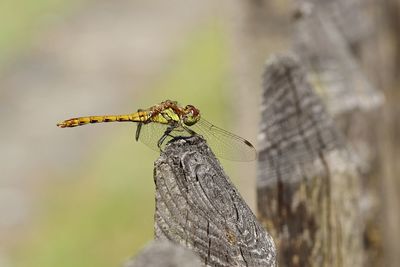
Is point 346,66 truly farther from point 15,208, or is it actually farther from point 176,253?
point 15,208

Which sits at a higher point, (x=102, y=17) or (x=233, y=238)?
(x=102, y=17)

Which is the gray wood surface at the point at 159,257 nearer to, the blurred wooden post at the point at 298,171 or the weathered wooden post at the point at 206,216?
the weathered wooden post at the point at 206,216

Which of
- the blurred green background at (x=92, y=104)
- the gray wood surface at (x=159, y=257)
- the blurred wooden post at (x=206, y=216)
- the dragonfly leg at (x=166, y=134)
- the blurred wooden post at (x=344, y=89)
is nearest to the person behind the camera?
the gray wood surface at (x=159, y=257)

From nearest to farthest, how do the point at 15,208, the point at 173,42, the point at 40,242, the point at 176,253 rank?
the point at 176,253, the point at 40,242, the point at 15,208, the point at 173,42

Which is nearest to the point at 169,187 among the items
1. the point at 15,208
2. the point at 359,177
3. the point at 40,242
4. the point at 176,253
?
the point at 176,253

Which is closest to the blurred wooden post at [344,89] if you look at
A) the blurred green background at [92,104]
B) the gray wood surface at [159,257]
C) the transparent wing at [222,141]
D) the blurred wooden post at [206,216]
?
the transparent wing at [222,141]

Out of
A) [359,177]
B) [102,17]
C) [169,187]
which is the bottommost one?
[169,187]

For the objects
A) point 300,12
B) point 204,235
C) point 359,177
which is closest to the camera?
point 204,235

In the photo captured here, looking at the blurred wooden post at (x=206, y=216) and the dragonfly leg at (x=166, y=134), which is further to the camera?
the dragonfly leg at (x=166, y=134)
